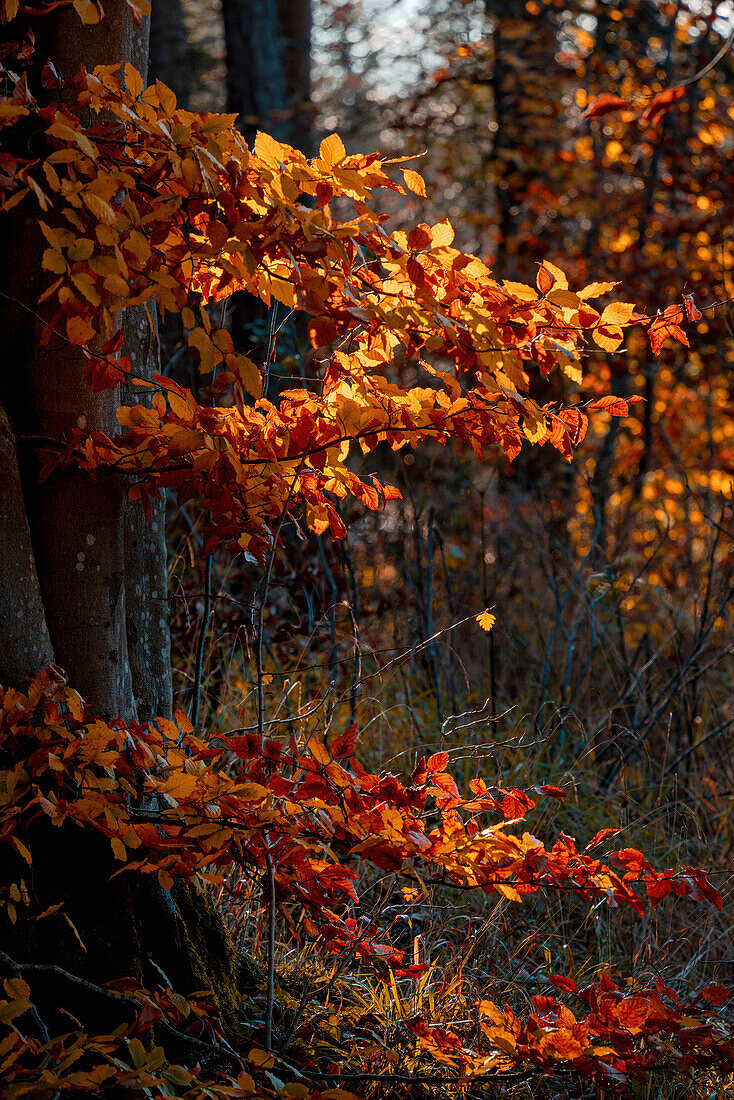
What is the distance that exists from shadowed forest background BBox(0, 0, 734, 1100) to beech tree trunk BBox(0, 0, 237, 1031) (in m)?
0.05

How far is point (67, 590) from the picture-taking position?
1817 millimetres

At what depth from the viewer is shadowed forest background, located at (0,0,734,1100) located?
1708mm

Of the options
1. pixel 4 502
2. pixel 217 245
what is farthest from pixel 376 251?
pixel 4 502

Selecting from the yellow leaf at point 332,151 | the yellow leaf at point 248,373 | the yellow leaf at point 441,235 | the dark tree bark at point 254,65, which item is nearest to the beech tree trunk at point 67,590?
the yellow leaf at point 248,373

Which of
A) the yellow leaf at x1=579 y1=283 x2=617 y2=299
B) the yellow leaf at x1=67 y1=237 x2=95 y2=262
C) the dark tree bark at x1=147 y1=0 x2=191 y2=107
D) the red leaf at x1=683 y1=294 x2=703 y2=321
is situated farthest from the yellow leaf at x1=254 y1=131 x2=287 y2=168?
the dark tree bark at x1=147 y1=0 x2=191 y2=107

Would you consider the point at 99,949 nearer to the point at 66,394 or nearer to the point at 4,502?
the point at 4,502

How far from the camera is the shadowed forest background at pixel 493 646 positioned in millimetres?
1708

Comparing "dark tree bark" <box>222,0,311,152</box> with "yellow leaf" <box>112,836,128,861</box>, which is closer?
"yellow leaf" <box>112,836,128,861</box>

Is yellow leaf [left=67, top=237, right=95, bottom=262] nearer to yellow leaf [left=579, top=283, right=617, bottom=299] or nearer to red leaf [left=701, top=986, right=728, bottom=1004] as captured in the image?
yellow leaf [left=579, top=283, right=617, bottom=299]

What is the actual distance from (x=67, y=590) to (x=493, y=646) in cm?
211

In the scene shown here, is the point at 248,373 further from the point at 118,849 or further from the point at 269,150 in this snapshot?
the point at 118,849

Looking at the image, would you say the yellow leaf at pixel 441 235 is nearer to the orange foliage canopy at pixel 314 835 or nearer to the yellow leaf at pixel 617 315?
the yellow leaf at pixel 617 315

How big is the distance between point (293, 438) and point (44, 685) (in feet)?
2.14

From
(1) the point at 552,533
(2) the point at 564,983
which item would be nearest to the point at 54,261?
(2) the point at 564,983
